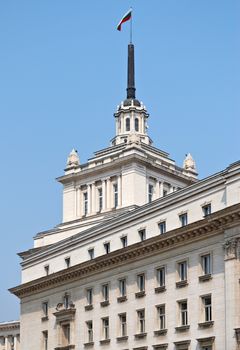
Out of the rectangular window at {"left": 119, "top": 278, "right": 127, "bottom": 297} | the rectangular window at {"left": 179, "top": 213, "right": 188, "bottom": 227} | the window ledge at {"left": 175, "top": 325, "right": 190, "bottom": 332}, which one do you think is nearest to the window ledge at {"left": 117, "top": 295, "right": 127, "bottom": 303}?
the rectangular window at {"left": 119, "top": 278, "right": 127, "bottom": 297}

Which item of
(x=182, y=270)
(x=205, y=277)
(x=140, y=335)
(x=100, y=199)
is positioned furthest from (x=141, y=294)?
(x=100, y=199)

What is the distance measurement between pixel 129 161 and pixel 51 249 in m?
14.4

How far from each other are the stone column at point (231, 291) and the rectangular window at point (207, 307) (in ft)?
9.80

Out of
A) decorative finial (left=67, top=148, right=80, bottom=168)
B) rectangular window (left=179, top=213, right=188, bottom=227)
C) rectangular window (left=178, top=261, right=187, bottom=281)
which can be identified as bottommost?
rectangular window (left=178, top=261, right=187, bottom=281)

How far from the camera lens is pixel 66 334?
91.9 m

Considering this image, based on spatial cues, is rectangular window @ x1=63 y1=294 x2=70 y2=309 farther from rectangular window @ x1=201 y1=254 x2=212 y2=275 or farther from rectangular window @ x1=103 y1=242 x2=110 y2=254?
rectangular window @ x1=201 y1=254 x2=212 y2=275

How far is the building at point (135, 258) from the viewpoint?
6919 cm

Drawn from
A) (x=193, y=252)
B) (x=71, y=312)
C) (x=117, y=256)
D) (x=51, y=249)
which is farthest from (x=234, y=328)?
(x=51, y=249)

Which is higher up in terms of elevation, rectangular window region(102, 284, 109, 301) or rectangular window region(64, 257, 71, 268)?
rectangular window region(64, 257, 71, 268)

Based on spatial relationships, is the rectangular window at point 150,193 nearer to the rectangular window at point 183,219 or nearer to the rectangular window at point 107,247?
the rectangular window at point 107,247

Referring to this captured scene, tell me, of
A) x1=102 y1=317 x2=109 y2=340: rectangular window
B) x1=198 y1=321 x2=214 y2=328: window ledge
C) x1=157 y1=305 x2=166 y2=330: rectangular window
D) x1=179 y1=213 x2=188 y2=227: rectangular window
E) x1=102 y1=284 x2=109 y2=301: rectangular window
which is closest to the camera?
x1=198 y1=321 x2=214 y2=328: window ledge

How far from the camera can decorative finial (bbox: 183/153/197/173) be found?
112 m

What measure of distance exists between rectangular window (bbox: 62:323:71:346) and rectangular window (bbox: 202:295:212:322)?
957 inches

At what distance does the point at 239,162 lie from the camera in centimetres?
6862
